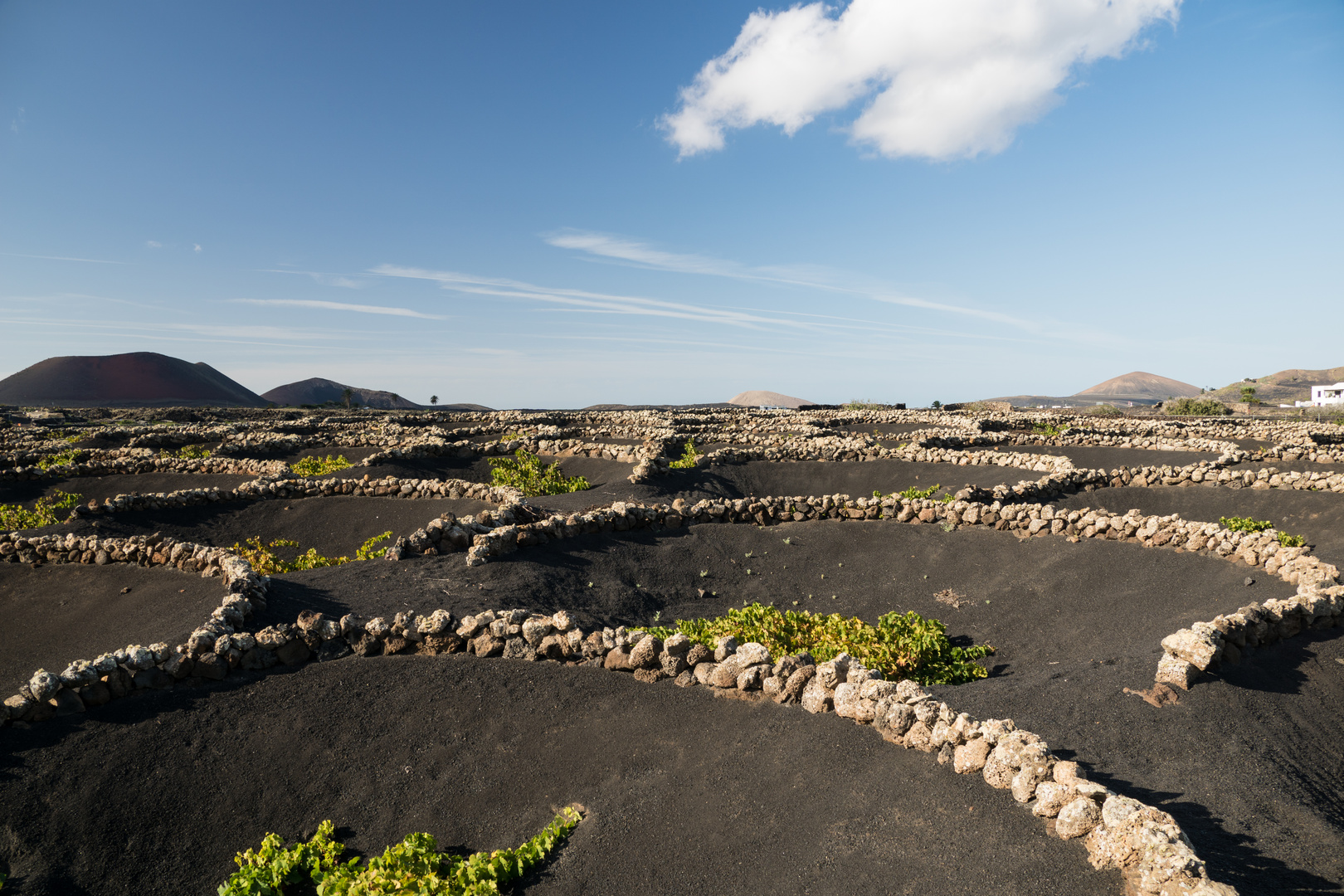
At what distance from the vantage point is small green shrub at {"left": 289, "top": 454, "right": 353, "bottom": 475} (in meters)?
23.0

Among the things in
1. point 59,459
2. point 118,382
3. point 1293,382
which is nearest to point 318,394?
point 118,382

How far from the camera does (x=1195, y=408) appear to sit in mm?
49656

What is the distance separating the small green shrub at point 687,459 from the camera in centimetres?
1998

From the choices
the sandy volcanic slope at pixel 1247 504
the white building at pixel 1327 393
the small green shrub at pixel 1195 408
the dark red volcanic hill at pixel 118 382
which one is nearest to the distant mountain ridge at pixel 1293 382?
the white building at pixel 1327 393

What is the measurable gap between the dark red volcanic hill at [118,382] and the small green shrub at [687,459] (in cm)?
12738

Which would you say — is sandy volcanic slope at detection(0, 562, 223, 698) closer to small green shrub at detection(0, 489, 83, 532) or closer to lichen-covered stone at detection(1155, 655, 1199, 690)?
small green shrub at detection(0, 489, 83, 532)

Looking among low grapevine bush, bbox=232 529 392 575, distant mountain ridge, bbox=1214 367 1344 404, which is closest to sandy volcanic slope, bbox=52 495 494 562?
low grapevine bush, bbox=232 529 392 575

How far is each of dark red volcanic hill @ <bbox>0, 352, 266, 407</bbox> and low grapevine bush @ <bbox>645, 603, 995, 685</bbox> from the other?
140409 mm

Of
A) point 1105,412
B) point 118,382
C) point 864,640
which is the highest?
point 118,382

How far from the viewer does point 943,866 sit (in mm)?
4520

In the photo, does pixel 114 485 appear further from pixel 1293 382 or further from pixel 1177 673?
pixel 1293 382

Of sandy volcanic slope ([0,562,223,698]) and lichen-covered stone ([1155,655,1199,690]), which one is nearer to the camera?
lichen-covered stone ([1155,655,1199,690])

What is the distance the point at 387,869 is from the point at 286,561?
11.5 meters

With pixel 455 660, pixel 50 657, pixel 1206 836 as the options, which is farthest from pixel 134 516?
pixel 1206 836
